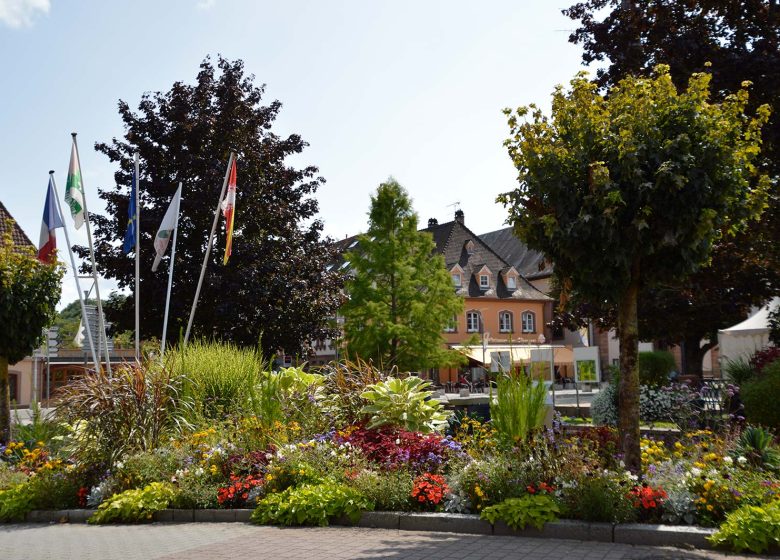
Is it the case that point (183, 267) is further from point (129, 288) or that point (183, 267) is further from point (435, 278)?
point (435, 278)

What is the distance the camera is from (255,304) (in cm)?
2055

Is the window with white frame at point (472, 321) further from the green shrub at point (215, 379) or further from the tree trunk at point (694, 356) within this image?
the green shrub at point (215, 379)

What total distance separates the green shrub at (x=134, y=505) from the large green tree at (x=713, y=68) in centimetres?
868

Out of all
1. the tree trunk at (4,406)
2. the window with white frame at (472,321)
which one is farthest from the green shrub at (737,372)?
the window with white frame at (472,321)

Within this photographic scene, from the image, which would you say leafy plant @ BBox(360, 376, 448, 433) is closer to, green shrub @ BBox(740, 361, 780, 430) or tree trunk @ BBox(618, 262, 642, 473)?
tree trunk @ BBox(618, 262, 642, 473)

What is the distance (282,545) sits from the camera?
7141 mm

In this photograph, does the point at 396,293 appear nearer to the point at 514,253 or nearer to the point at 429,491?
the point at 429,491

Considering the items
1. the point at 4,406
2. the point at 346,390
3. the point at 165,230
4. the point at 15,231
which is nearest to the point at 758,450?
the point at 346,390

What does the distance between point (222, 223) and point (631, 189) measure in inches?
627

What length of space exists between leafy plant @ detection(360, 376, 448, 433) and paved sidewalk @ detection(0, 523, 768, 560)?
2.67m

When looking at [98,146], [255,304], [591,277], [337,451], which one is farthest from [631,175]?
[98,146]

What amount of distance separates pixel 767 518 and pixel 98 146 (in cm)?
2125

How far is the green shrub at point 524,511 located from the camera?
710 centimetres

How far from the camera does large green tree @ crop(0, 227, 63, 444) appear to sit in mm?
14312
